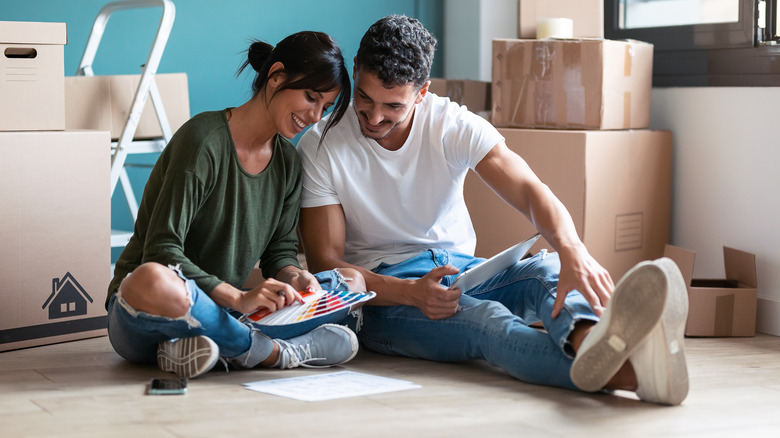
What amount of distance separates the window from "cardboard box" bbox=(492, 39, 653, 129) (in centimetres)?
17

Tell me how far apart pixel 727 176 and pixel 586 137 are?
0.45 m

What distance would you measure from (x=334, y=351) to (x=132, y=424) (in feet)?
1.66

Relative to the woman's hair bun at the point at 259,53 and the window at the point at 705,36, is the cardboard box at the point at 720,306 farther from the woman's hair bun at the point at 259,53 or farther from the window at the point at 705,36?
the woman's hair bun at the point at 259,53

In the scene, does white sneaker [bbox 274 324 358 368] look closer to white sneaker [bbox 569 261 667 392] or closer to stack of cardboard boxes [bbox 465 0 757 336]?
white sneaker [bbox 569 261 667 392]

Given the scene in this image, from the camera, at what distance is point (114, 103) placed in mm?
2521

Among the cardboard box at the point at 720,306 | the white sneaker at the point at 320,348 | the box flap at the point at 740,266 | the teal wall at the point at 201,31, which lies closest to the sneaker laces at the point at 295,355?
the white sneaker at the point at 320,348

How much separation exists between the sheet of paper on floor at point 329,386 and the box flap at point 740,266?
1150 mm

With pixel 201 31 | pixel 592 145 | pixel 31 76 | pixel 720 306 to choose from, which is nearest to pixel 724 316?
pixel 720 306

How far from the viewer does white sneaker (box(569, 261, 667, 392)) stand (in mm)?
1415

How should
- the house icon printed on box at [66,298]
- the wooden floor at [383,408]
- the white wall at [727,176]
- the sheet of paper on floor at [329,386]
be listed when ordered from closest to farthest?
1. the wooden floor at [383,408]
2. the sheet of paper on floor at [329,386]
3. the house icon printed on box at [66,298]
4. the white wall at [727,176]

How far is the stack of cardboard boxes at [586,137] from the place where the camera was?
2490mm

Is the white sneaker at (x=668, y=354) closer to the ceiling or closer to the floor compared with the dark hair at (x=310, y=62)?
closer to the floor

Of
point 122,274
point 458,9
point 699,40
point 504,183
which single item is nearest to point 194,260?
point 122,274

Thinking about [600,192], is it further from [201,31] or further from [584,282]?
[201,31]
